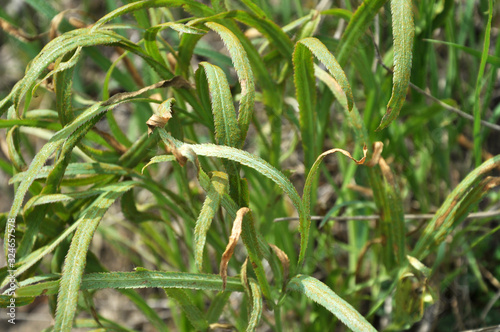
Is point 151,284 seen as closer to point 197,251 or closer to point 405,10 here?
point 197,251

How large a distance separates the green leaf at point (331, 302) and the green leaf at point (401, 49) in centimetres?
28

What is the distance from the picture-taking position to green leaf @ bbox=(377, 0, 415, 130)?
70cm

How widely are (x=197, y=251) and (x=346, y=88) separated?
0.32 meters

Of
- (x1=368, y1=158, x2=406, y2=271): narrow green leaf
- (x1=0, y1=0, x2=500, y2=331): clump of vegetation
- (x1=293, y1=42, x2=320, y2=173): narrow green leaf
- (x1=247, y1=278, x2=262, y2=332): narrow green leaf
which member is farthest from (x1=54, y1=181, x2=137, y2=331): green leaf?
(x1=368, y1=158, x2=406, y2=271): narrow green leaf

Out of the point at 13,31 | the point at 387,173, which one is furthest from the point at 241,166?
the point at 13,31

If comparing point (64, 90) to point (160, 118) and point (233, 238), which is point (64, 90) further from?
point (233, 238)

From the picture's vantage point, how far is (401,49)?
27.7 inches

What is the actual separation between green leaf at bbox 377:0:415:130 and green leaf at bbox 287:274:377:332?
0.90 ft

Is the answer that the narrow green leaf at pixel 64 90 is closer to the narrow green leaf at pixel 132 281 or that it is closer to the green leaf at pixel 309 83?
the narrow green leaf at pixel 132 281

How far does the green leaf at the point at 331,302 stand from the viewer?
0.70 meters

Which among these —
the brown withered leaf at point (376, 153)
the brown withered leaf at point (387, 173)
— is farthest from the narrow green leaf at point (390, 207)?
the brown withered leaf at point (376, 153)

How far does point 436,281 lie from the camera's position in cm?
122

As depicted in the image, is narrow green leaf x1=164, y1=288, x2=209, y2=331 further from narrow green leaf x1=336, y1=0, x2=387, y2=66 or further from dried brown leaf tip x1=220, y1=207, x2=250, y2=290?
narrow green leaf x1=336, y1=0, x2=387, y2=66

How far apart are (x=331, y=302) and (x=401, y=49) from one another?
385 mm
